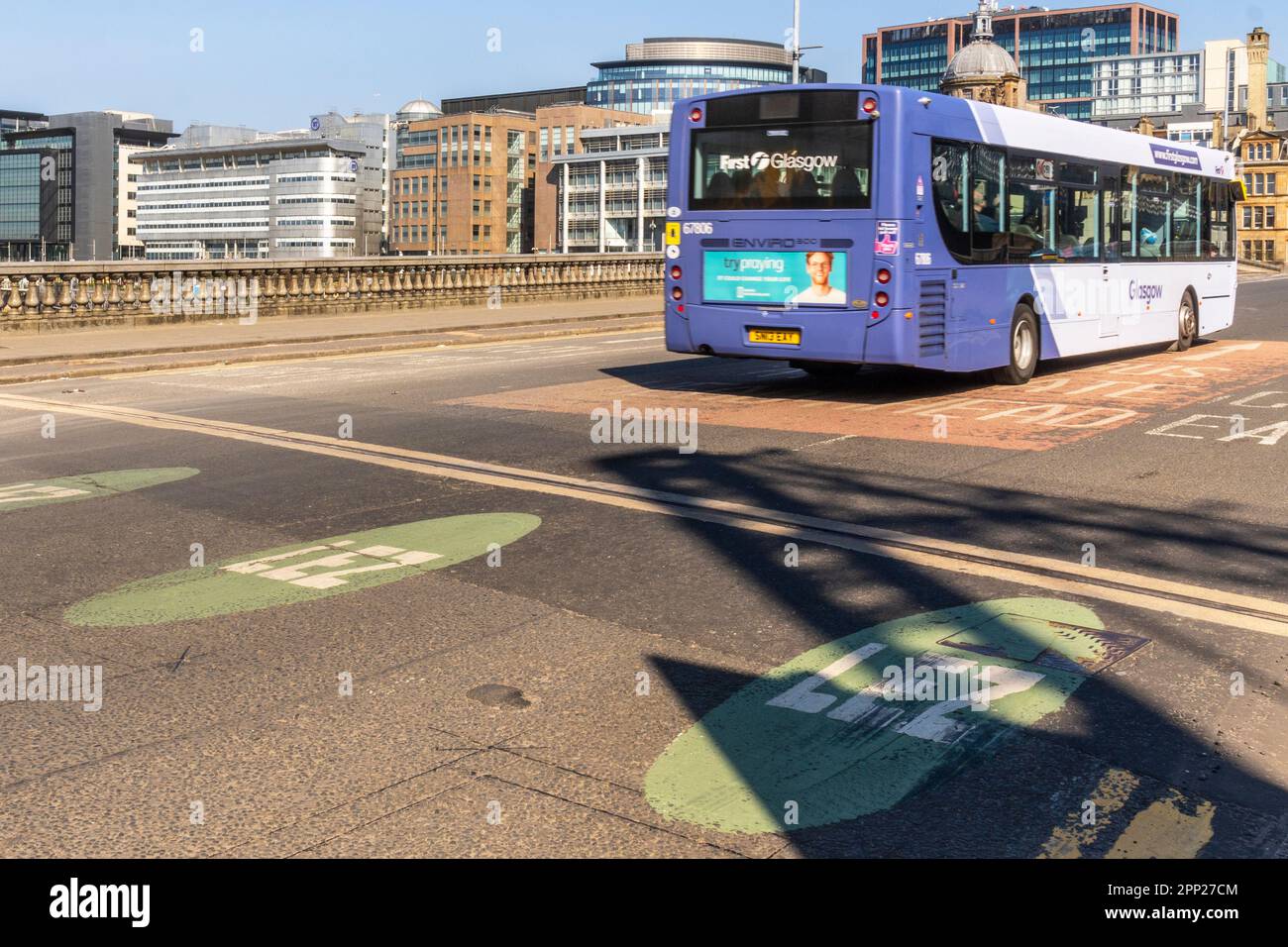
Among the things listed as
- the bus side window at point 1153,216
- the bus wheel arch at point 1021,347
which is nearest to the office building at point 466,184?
the bus side window at point 1153,216

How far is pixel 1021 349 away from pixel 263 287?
18.1 metres

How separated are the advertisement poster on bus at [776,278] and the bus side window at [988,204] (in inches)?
69.4

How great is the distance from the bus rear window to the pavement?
921 centimetres

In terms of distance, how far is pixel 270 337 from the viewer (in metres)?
25.6

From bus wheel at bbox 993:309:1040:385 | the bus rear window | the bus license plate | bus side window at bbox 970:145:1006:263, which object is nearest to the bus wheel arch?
bus wheel at bbox 993:309:1040:385

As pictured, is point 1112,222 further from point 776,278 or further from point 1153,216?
point 776,278

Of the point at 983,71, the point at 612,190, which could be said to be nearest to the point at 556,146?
the point at 612,190

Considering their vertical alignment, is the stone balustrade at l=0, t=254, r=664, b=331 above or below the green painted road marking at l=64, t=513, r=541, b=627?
above

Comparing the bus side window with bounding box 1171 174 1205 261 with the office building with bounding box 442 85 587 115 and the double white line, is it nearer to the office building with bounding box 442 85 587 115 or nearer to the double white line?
the double white line

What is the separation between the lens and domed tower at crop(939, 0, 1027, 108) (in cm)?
13238

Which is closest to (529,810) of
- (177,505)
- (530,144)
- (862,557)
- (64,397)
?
(862,557)

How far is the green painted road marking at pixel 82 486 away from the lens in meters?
10.3

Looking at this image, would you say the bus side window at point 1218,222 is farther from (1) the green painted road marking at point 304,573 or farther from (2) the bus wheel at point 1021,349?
(1) the green painted road marking at point 304,573
